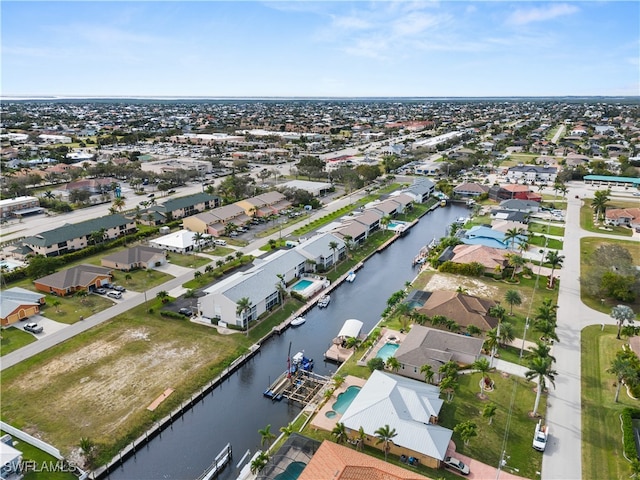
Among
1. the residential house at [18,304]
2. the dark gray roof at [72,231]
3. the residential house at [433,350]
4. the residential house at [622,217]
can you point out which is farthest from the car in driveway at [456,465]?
the residential house at [622,217]

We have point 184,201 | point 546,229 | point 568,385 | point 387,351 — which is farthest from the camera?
point 184,201

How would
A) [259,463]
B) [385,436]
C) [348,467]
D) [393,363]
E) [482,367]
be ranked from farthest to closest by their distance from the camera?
1. [393,363]
2. [482,367]
3. [385,436]
4. [259,463]
5. [348,467]

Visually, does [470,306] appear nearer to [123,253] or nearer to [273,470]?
[273,470]

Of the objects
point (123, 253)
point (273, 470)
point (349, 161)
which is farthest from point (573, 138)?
point (273, 470)

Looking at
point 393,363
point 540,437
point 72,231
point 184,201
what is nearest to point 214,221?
point 184,201

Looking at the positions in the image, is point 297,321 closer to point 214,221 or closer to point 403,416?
point 403,416

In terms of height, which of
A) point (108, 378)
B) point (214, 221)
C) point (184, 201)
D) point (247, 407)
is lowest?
point (247, 407)
